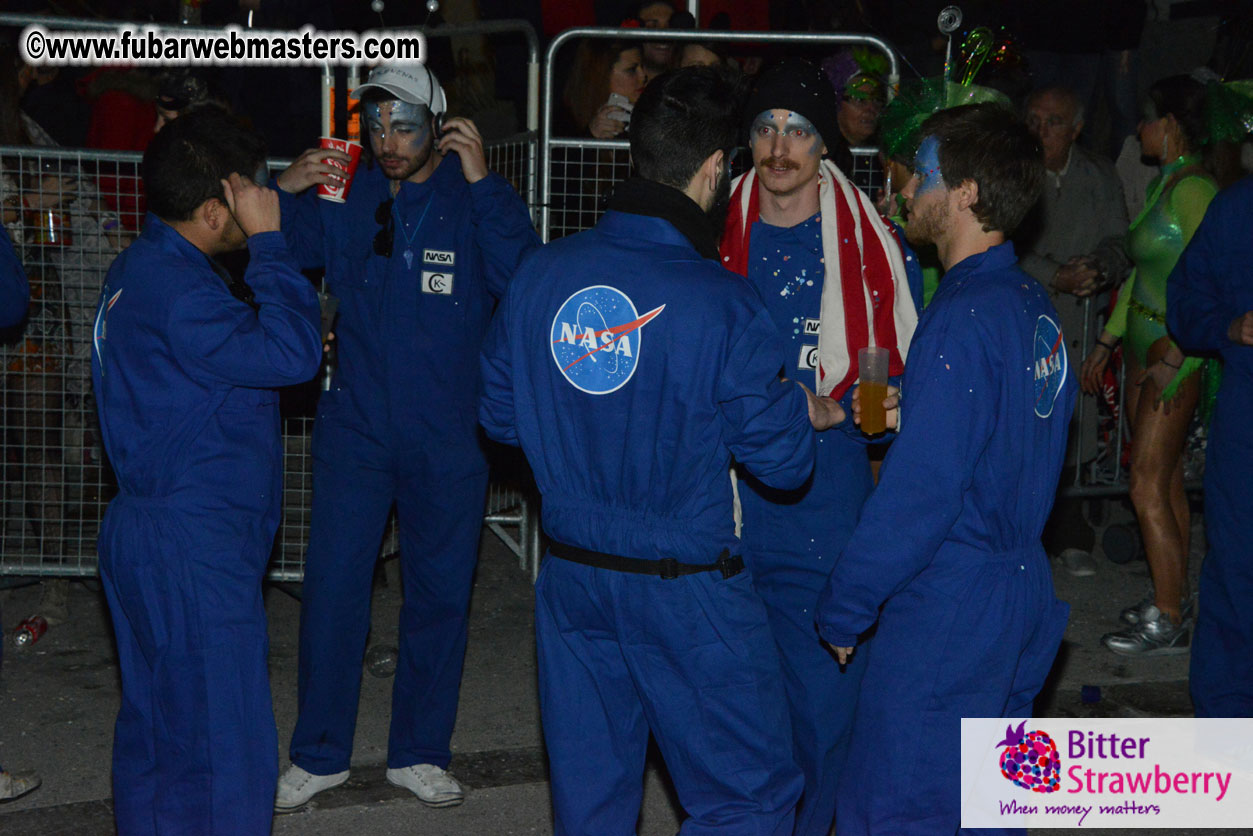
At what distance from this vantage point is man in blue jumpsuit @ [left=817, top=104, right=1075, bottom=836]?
301cm

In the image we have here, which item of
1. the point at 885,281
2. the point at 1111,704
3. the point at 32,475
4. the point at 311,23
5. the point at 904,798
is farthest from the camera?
the point at 311,23

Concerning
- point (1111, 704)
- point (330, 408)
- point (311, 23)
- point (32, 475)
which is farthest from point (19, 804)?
point (311, 23)

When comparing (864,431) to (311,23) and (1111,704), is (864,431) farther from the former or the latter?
(311,23)

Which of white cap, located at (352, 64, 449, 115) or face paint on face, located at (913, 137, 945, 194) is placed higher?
white cap, located at (352, 64, 449, 115)

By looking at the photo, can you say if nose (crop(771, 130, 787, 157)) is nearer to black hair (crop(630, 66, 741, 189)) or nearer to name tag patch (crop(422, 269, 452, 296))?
black hair (crop(630, 66, 741, 189))

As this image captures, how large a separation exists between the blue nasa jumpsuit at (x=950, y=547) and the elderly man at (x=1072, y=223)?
3.93 metres

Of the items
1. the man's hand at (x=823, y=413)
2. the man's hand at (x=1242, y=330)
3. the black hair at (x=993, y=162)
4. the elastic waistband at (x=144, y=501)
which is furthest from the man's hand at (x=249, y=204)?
the man's hand at (x=1242, y=330)

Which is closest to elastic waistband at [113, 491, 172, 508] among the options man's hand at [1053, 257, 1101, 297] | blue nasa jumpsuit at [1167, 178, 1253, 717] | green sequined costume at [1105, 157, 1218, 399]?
blue nasa jumpsuit at [1167, 178, 1253, 717]

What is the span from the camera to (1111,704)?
17.8 ft

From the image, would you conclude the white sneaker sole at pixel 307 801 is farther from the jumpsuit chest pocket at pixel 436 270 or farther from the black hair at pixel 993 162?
the black hair at pixel 993 162

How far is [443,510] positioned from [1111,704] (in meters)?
2.95

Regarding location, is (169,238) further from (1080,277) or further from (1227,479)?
(1080,277)

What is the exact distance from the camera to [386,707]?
5.33m

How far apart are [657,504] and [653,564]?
141 mm
